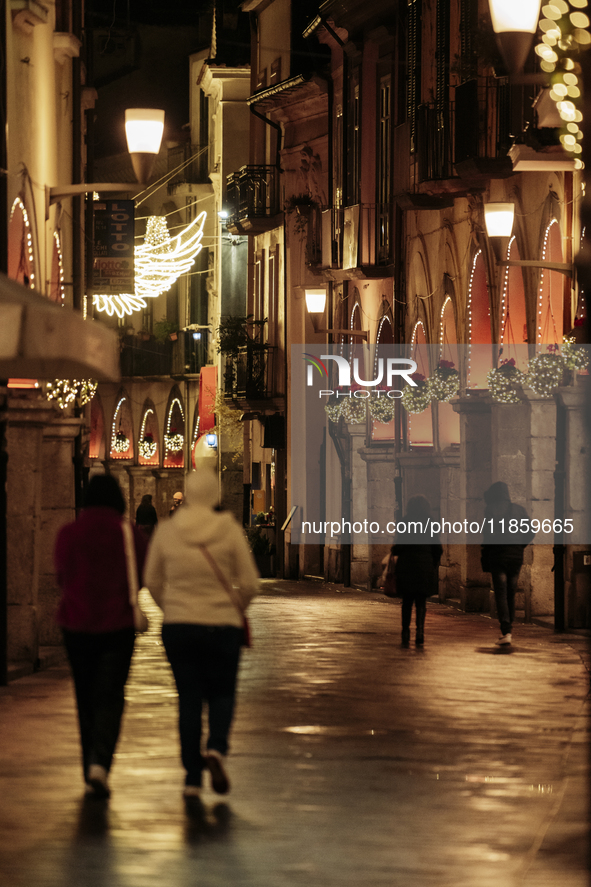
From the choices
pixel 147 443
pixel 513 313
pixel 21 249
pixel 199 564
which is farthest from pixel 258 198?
pixel 199 564

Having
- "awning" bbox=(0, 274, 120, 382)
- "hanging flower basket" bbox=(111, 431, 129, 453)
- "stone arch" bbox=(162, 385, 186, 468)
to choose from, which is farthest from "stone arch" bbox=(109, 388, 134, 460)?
"awning" bbox=(0, 274, 120, 382)

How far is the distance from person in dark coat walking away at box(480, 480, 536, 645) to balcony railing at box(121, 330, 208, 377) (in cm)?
3685

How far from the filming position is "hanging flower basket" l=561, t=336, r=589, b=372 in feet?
61.8

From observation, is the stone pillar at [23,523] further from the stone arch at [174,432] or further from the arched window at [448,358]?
the stone arch at [174,432]

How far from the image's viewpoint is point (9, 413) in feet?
52.6

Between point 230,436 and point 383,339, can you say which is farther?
point 230,436

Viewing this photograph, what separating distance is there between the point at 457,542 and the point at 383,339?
667 centimetres

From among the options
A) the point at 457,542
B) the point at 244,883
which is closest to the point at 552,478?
the point at 457,542

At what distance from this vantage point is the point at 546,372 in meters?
19.7

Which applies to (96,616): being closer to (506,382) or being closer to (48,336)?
Result: (48,336)

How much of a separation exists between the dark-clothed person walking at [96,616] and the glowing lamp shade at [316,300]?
24.3 meters

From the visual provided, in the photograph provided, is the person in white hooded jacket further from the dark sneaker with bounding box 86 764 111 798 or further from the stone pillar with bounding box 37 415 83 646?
the stone pillar with bounding box 37 415 83 646

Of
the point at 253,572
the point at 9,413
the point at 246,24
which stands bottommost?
the point at 253,572

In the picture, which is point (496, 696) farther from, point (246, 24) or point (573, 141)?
point (246, 24)
